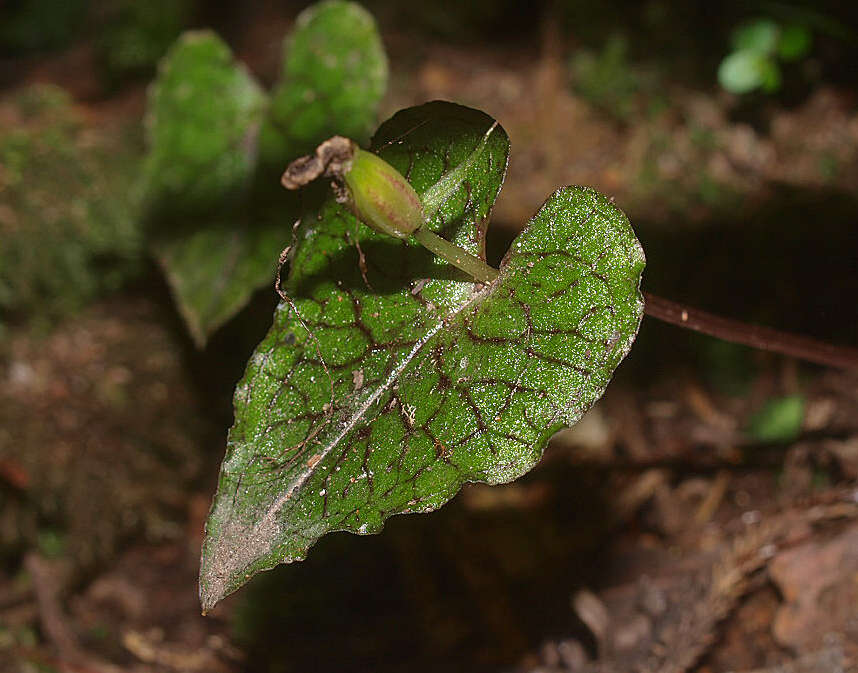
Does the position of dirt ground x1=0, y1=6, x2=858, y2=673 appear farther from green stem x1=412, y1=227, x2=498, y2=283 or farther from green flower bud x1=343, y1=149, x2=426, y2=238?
green flower bud x1=343, y1=149, x2=426, y2=238

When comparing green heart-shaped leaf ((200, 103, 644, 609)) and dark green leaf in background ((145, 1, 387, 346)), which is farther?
dark green leaf in background ((145, 1, 387, 346))

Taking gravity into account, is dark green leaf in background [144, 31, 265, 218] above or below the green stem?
below

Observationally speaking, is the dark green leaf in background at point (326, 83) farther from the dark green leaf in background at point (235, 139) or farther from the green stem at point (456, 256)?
the green stem at point (456, 256)

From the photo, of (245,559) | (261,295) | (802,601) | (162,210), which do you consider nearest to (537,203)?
(261,295)

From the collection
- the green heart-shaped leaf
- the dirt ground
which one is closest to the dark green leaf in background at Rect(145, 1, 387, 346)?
the dirt ground

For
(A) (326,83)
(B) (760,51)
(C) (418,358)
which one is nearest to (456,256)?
(C) (418,358)

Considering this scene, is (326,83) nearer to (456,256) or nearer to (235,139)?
(235,139)
